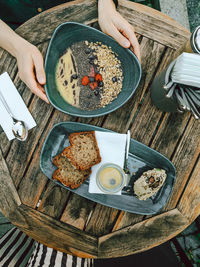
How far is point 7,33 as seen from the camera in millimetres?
872

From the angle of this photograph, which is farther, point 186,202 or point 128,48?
point 186,202

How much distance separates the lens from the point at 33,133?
3.01 ft

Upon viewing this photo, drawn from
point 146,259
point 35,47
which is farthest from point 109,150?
point 146,259

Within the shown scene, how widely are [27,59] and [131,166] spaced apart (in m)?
0.61

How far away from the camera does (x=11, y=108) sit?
0.92m

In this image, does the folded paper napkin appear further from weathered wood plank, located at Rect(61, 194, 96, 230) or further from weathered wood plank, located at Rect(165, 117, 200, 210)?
weathered wood plank, located at Rect(165, 117, 200, 210)

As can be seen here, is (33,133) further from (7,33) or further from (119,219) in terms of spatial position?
(119,219)

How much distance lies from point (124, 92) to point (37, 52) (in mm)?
386

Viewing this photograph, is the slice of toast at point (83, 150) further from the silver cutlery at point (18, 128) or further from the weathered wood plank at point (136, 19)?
the weathered wood plank at point (136, 19)

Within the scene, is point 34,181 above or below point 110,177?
above

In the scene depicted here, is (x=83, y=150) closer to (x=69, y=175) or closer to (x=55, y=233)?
(x=69, y=175)

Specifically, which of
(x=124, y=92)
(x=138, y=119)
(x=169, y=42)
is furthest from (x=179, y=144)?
(x=169, y=42)

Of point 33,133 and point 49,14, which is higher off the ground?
point 49,14

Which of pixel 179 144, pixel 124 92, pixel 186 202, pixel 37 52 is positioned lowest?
pixel 186 202
